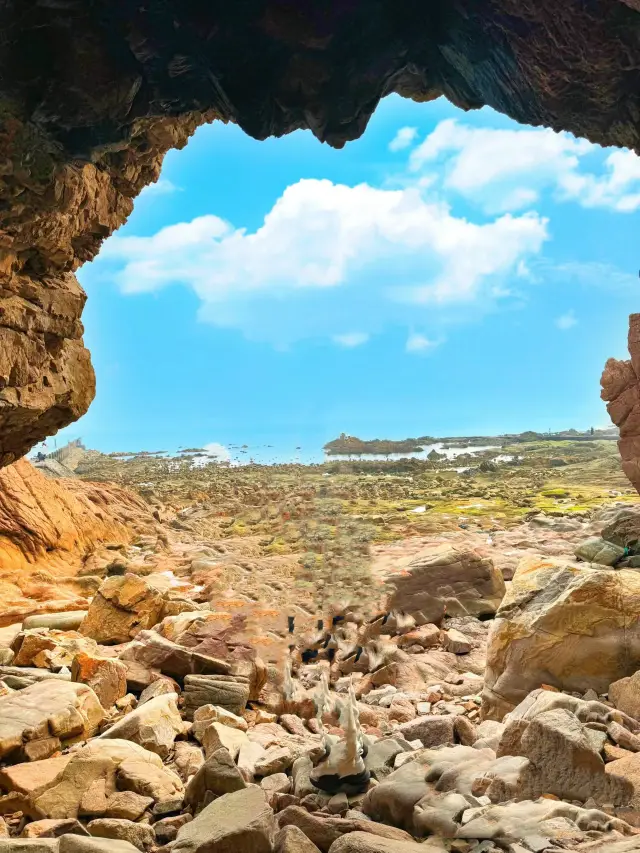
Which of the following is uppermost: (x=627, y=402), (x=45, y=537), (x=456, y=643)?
(x=627, y=402)

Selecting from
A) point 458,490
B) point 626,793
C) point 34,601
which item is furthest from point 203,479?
point 626,793

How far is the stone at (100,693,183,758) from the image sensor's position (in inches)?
267

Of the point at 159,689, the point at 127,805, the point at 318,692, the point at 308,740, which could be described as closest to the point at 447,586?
the point at 318,692

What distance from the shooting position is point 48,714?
679cm

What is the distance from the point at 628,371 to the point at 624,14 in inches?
495

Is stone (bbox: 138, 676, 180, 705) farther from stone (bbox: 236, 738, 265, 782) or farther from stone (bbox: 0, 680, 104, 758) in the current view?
stone (bbox: 236, 738, 265, 782)

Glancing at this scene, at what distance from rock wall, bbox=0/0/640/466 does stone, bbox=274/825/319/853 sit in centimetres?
598

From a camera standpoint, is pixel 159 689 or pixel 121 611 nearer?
pixel 159 689

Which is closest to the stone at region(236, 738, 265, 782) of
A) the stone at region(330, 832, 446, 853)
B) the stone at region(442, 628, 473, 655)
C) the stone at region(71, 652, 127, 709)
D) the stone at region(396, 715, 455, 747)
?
the stone at region(396, 715, 455, 747)

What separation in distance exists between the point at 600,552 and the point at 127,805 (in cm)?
1251

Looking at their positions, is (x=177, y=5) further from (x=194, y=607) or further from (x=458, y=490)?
(x=458, y=490)

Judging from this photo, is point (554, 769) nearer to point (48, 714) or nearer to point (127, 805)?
point (127, 805)

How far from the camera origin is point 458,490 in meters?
27.8

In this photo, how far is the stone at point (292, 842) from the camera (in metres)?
4.43
